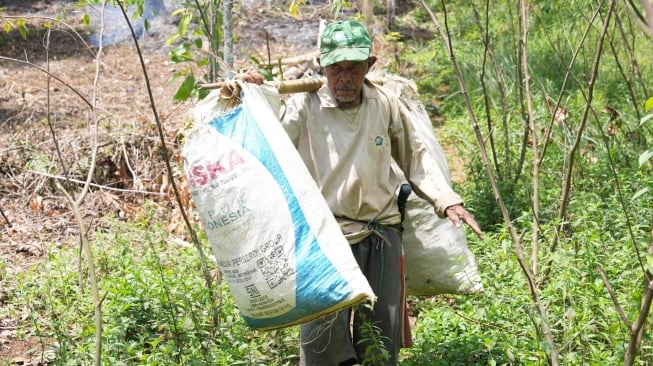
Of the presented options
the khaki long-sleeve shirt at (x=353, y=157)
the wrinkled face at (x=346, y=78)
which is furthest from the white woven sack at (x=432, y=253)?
the wrinkled face at (x=346, y=78)

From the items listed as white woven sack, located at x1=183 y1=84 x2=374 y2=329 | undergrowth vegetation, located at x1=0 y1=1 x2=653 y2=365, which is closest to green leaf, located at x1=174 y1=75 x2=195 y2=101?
undergrowth vegetation, located at x1=0 y1=1 x2=653 y2=365

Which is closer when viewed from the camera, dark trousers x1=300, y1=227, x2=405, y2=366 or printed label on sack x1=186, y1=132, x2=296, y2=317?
printed label on sack x1=186, y1=132, x2=296, y2=317

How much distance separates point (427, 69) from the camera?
30.1 ft

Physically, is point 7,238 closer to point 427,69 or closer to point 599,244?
point 599,244

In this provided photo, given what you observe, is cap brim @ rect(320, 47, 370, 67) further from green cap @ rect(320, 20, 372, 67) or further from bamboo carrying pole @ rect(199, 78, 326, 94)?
bamboo carrying pole @ rect(199, 78, 326, 94)

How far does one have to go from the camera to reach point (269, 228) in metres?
2.75

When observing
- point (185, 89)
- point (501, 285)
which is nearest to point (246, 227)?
point (185, 89)

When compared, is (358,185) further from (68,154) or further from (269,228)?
(68,154)

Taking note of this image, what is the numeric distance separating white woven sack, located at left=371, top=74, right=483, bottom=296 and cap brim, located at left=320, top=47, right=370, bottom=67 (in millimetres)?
461

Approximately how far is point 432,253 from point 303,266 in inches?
41.5

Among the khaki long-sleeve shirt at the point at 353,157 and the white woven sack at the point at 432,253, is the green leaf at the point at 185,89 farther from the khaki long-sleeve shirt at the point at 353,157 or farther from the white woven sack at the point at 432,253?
the white woven sack at the point at 432,253

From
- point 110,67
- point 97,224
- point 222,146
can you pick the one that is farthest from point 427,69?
point 222,146

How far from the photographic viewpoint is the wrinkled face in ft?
10.5

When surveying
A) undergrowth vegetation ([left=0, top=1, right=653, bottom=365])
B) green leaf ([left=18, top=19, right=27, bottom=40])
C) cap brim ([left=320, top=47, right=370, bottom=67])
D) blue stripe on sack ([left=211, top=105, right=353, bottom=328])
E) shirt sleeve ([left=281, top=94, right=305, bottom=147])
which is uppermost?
cap brim ([left=320, top=47, right=370, bottom=67])
